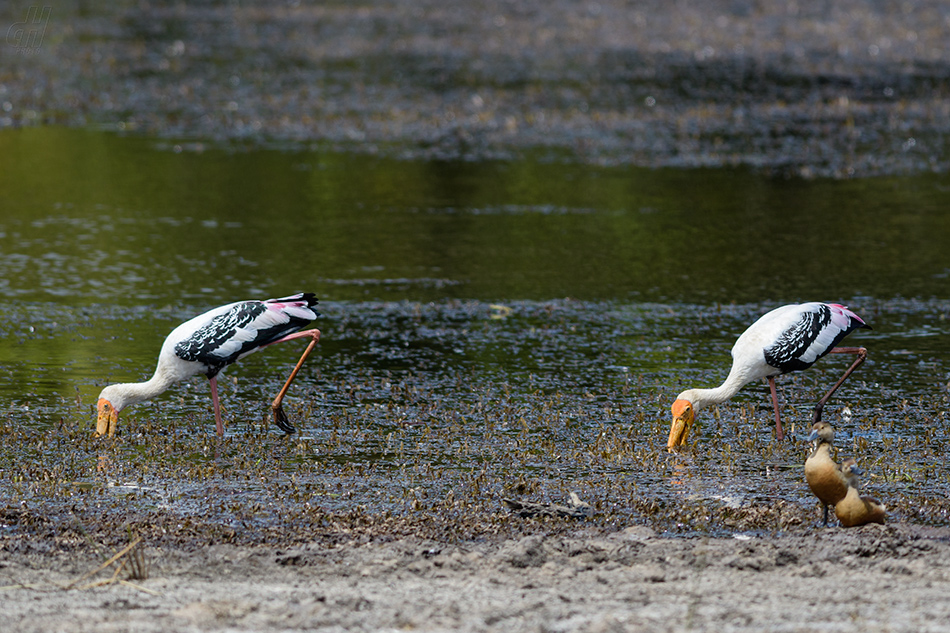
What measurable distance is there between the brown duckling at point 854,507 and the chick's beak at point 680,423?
5.59 feet

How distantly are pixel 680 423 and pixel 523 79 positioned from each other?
1924 cm

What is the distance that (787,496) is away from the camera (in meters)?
8.28

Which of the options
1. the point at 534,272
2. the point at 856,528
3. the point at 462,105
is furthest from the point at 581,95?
the point at 856,528

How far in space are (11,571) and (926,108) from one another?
2112 cm

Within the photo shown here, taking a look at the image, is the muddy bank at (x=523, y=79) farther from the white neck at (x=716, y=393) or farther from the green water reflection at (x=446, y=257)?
the white neck at (x=716, y=393)

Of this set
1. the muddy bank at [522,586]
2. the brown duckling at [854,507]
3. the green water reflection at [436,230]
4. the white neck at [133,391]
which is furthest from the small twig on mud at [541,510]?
the green water reflection at [436,230]

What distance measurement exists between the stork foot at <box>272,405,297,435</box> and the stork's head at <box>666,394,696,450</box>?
2.57 m

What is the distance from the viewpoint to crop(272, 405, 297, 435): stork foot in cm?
948

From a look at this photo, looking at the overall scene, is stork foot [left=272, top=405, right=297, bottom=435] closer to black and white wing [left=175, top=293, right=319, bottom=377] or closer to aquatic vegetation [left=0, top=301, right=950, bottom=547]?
aquatic vegetation [left=0, top=301, right=950, bottom=547]

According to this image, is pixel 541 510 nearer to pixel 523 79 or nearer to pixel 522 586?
pixel 522 586

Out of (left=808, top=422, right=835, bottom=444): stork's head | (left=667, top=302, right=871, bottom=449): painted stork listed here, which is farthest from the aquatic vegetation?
(left=808, top=422, right=835, bottom=444): stork's head

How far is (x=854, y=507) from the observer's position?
745 cm

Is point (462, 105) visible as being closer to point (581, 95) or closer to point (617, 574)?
point (581, 95)

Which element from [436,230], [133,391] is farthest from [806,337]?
[436,230]
